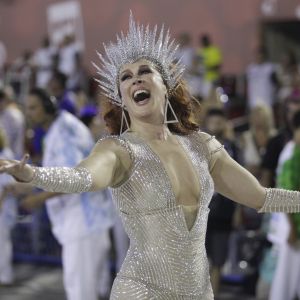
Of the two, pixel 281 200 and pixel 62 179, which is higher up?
pixel 62 179

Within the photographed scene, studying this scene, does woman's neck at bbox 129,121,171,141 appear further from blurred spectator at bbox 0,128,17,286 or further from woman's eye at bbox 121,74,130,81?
blurred spectator at bbox 0,128,17,286

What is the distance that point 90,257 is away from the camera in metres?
5.09

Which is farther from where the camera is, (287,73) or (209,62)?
(209,62)

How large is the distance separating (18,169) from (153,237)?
72cm

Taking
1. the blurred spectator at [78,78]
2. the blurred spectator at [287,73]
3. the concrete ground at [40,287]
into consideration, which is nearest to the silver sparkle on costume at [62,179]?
the concrete ground at [40,287]

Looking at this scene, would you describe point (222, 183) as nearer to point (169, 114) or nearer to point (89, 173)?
point (169, 114)

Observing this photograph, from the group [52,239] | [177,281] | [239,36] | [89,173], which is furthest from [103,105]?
[239,36]

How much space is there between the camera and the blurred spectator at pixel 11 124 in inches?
341

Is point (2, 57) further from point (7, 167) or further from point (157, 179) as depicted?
point (7, 167)

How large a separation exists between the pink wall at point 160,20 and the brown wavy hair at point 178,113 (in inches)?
385

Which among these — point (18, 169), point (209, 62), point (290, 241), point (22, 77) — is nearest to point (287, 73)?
point (209, 62)

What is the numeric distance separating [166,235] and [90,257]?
7.29ft

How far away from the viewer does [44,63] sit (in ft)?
45.4

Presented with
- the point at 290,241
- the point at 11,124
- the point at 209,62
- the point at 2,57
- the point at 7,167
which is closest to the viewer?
the point at 7,167
